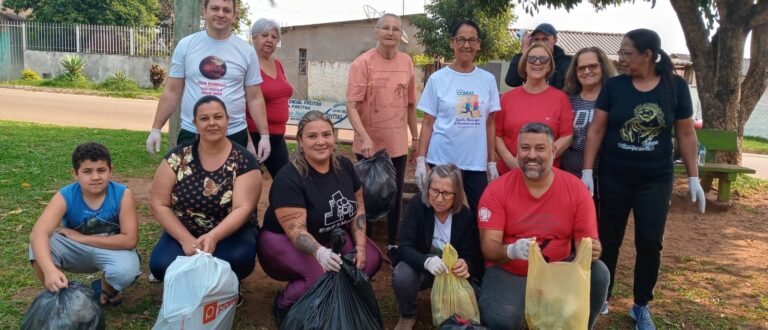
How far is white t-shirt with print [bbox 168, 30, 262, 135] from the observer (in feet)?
12.9

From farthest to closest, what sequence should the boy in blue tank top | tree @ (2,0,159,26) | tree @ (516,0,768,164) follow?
tree @ (2,0,159,26), tree @ (516,0,768,164), the boy in blue tank top

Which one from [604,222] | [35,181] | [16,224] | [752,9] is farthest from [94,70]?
[604,222]

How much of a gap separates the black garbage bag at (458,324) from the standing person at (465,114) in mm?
1097

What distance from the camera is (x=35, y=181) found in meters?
6.70

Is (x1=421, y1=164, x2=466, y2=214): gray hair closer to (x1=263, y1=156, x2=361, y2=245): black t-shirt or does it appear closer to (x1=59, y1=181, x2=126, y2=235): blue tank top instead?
(x1=263, y1=156, x2=361, y2=245): black t-shirt

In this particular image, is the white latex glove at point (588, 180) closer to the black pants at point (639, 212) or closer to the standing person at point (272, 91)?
the black pants at point (639, 212)

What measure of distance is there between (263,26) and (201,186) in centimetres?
154

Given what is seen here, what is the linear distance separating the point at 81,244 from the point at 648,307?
3502 millimetres

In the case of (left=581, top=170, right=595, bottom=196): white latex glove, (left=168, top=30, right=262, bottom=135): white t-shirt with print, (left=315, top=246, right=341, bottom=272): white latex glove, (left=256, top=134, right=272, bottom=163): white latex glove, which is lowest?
(left=315, top=246, right=341, bottom=272): white latex glove

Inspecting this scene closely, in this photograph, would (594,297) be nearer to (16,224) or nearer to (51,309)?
(51,309)

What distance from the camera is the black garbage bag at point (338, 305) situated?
3.01 metres

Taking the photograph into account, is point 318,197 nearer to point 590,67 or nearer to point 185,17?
point 590,67

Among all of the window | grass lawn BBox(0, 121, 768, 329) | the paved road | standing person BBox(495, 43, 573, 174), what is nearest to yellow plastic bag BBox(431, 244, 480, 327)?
grass lawn BBox(0, 121, 768, 329)

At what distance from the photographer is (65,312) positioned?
2883mm
